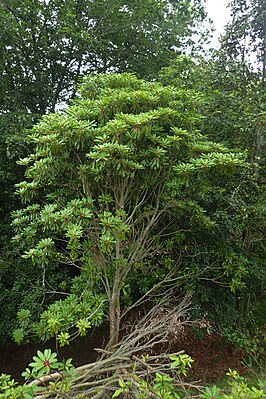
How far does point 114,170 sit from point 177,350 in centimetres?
390

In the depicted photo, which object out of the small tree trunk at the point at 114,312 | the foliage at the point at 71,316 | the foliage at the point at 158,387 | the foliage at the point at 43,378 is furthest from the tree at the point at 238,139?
the foliage at the point at 43,378

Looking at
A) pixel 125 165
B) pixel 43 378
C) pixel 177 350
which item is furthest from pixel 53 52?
pixel 177 350

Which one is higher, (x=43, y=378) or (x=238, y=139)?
(x=238, y=139)

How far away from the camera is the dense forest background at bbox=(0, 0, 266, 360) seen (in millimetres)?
2887

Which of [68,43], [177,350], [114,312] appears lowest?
[177,350]

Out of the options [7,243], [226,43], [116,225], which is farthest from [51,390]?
[226,43]

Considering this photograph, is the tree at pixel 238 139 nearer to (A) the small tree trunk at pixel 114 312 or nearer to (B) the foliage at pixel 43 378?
(A) the small tree trunk at pixel 114 312

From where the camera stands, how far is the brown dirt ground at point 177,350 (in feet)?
17.2

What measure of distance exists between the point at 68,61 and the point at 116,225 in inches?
173

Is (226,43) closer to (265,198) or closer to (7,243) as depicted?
(265,198)

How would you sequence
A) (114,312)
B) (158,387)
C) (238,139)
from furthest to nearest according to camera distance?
(238,139), (114,312), (158,387)

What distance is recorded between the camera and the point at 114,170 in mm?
2840

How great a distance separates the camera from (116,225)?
2697 millimetres

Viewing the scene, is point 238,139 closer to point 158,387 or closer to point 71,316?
point 71,316
